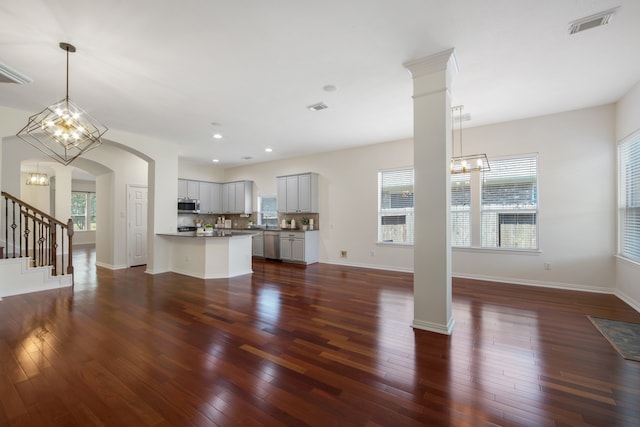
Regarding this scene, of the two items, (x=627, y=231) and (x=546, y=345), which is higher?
(x=627, y=231)

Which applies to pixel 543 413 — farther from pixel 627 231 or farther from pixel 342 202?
pixel 342 202

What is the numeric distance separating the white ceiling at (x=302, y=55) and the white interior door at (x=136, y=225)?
260cm

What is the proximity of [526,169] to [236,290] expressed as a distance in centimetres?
558

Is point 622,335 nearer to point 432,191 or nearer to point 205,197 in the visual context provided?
point 432,191

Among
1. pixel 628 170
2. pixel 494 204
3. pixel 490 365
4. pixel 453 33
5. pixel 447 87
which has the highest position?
pixel 453 33

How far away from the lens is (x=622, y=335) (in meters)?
2.91

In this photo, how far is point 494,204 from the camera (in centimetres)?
534

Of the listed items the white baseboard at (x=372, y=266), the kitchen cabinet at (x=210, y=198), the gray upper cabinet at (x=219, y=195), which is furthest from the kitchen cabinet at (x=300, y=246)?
the kitchen cabinet at (x=210, y=198)

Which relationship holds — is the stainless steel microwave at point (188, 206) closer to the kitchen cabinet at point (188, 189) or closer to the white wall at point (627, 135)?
the kitchen cabinet at point (188, 189)

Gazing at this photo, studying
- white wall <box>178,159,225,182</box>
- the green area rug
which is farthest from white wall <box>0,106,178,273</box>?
the green area rug

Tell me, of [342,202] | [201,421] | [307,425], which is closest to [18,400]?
[201,421]

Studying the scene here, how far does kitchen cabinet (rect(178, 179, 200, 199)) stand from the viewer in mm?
8211

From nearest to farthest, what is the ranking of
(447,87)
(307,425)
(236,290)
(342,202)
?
(307,425) < (447,87) < (236,290) < (342,202)

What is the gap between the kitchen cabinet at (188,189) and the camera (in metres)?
8.21
